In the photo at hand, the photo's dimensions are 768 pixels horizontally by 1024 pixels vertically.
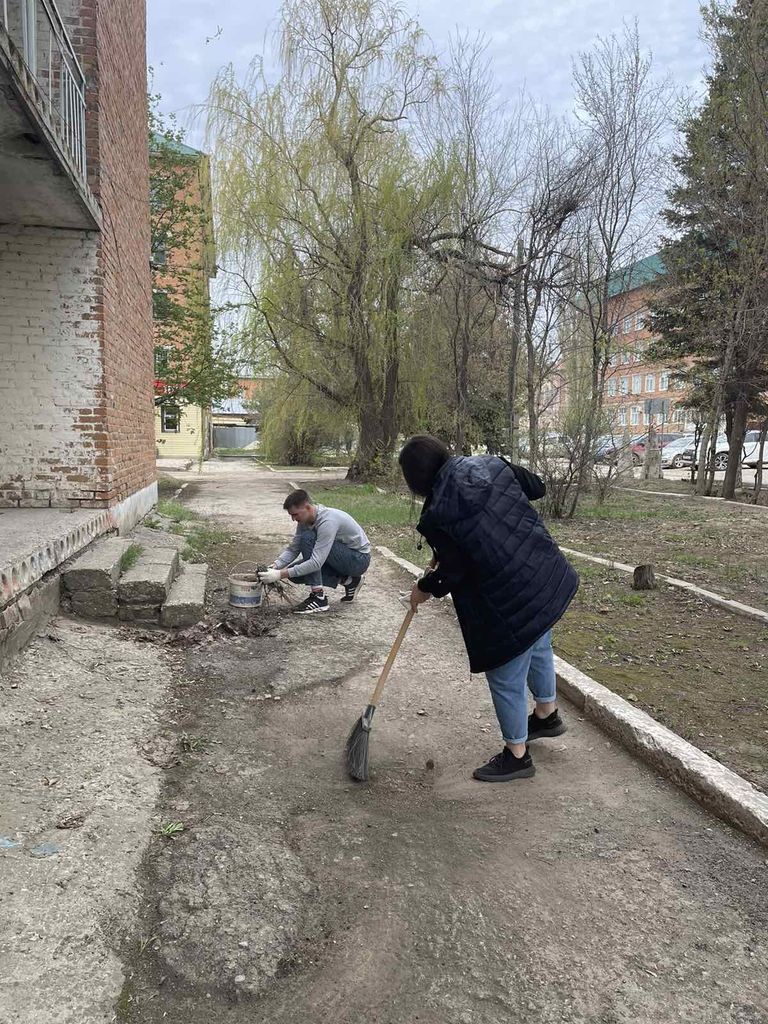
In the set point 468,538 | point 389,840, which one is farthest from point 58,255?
point 389,840

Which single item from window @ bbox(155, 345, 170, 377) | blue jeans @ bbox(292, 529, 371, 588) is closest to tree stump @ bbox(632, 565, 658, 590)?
blue jeans @ bbox(292, 529, 371, 588)

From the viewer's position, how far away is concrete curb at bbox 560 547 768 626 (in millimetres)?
5840

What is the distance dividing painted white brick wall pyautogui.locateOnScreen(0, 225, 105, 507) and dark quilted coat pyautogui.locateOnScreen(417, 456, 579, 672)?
14.1 ft

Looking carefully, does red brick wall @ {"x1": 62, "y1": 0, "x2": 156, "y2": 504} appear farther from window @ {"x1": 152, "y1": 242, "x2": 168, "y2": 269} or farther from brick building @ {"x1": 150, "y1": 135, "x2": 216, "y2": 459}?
window @ {"x1": 152, "y1": 242, "x2": 168, "y2": 269}

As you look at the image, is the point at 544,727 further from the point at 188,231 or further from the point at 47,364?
the point at 188,231

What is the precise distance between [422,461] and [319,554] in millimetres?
2806

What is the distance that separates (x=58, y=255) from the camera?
6.04 metres

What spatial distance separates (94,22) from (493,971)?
744cm

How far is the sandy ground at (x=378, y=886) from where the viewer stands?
6.34 feet

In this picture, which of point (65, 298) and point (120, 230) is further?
point (120, 230)

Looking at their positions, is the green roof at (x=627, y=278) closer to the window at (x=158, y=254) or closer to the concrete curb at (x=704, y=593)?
the concrete curb at (x=704, y=593)

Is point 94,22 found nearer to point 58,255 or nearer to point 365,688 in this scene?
point 58,255

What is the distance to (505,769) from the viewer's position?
3234mm

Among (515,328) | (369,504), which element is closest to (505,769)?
(515,328)
